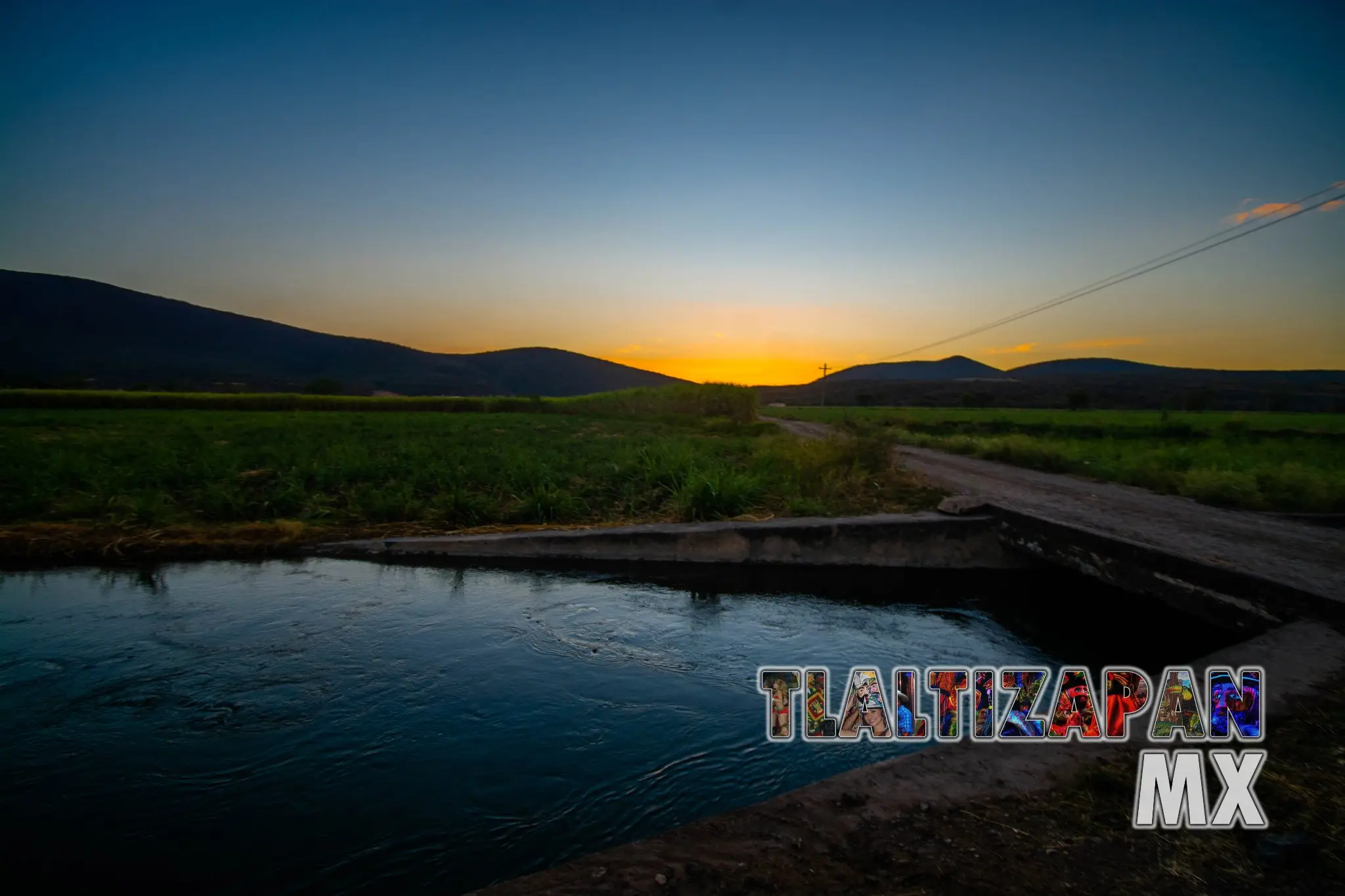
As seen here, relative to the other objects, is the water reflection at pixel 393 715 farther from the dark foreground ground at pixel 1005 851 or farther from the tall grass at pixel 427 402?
the tall grass at pixel 427 402

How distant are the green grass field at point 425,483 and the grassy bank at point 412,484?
2 centimetres

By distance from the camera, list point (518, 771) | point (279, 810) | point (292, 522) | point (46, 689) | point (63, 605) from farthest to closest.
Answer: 1. point (292, 522)
2. point (63, 605)
3. point (46, 689)
4. point (518, 771)
5. point (279, 810)

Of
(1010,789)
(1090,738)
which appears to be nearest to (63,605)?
(1010,789)

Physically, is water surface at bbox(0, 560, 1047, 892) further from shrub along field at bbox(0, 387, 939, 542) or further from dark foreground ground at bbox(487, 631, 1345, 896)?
shrub along field at bbox(0, 387, 939, 542)

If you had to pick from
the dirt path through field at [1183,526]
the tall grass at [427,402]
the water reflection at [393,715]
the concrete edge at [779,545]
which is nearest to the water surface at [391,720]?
the water reflection at [393,715]

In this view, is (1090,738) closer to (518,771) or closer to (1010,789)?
(1010,789)

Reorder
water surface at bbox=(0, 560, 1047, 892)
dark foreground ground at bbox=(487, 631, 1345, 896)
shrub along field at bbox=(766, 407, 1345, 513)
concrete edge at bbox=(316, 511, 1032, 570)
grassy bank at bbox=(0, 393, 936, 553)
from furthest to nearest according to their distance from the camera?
1. shrub along field at bbox=(766, 407, 1345, 513)
2. grassy bank at bbox=(0, 393, 936, 553)
3. concrete edge at bbox=(316, 511, 1032, 570)
4. water surface at bbox=(0, 560, 1047, 892)
5. dark foreground ground at bbox=(487, 631, 1345, 896)

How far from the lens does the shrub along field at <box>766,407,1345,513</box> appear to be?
8.40m

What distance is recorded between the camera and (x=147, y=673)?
3.77m

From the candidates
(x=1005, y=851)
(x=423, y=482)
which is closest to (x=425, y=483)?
(x=423, y=482)

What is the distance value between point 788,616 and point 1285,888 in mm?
3567

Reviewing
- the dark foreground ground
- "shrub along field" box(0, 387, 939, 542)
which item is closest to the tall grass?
"shrub along field" box(0, 387, 939, 542)

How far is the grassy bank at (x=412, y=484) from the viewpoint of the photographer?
753 cm

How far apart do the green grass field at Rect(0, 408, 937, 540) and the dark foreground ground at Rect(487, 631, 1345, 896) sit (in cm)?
530
